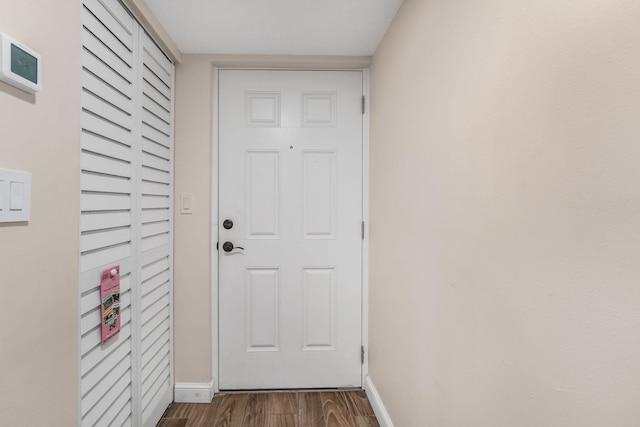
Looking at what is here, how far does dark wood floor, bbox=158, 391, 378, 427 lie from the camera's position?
5.87ft

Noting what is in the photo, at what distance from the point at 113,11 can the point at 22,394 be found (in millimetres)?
1376

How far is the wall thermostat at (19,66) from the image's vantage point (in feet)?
2.46

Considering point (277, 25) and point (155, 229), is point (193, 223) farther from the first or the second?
point (277, 25)

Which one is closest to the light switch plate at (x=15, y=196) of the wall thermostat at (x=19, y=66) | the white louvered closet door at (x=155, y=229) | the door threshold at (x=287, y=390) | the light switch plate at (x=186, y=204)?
the wall thermostat at (x=19, y=66)

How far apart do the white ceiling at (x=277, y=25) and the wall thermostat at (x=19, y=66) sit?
2.85ft

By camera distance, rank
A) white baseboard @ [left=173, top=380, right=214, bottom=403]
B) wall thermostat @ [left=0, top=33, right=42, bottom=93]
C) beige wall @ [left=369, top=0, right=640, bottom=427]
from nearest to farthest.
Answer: beige wall @ [left=369, top=0, right=640, bottom=427], wall thermostat @ [left=0, top=33, right=42, bottom=93], white baseboard @ [left=173, top=380, right=214, bottom=403]

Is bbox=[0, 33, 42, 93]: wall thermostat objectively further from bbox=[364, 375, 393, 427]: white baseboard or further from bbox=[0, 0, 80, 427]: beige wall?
bbox=[364, 375, 393, 427]: white baseboard

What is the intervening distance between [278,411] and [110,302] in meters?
1.17

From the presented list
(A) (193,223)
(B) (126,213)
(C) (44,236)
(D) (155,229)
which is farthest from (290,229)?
(C) (44,236)

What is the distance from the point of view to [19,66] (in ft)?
2.62

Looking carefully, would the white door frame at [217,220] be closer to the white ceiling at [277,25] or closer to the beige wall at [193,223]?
the beige wall at [193,223]

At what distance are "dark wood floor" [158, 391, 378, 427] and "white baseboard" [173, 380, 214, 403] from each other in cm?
3

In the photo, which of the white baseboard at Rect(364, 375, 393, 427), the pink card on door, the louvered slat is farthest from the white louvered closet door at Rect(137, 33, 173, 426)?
the white baseboard at Rect(364, 375, 393, 427)

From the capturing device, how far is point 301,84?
2080 mm
